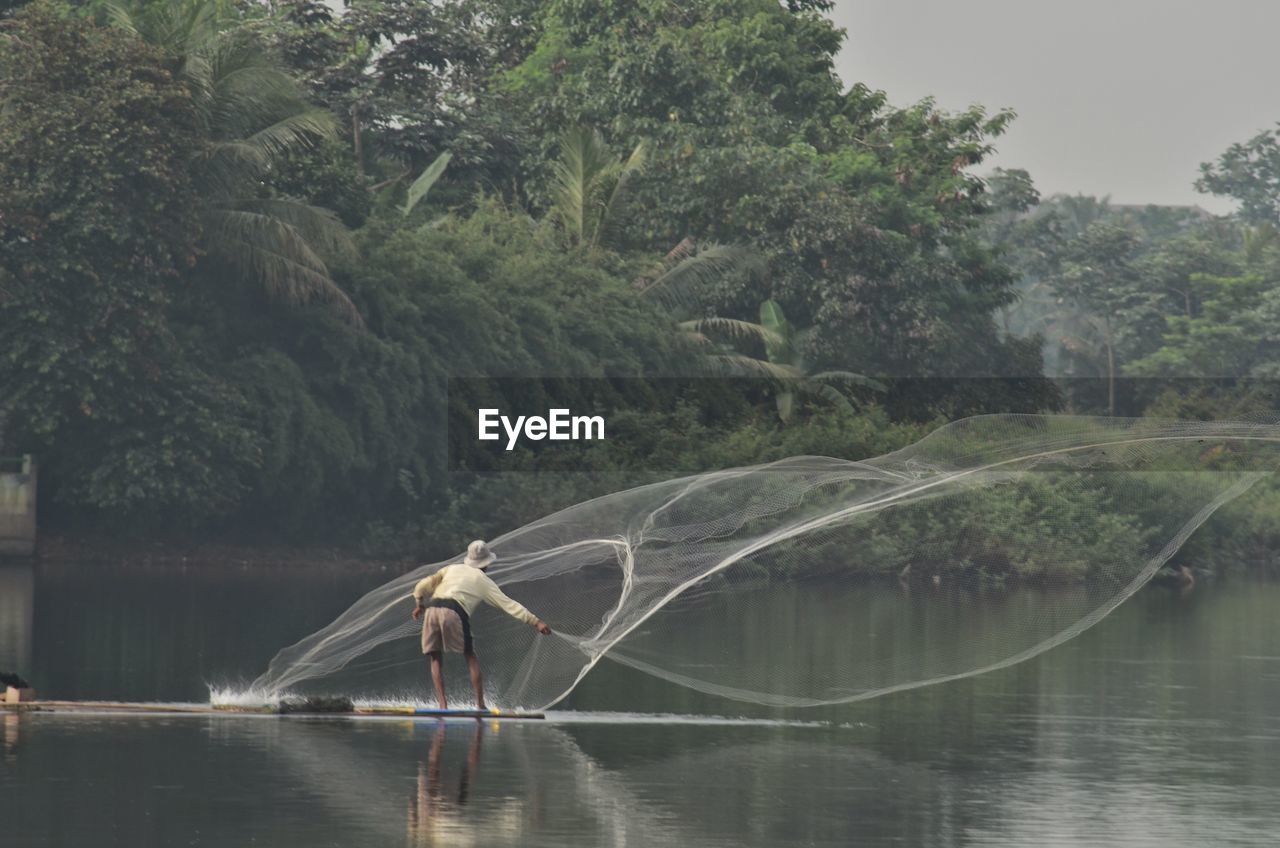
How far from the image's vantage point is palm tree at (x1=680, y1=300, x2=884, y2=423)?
44281 millimetres

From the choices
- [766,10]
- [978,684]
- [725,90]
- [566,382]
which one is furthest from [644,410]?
[978,684]

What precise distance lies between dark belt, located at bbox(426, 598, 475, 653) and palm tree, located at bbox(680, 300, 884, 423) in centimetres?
2823

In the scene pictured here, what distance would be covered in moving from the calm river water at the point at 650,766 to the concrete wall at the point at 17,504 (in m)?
14.2

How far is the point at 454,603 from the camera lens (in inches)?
622

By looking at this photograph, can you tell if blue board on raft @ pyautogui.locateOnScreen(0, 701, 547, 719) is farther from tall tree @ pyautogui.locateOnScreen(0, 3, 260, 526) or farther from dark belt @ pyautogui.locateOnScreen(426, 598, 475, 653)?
tall tree @ pyautogui.locateOnScreen(0, 3, 260, 526)

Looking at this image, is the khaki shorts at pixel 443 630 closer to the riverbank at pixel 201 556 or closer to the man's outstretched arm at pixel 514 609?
the man's outstretched arm at pixel 514 609

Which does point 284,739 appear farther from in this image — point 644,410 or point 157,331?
point 644,410

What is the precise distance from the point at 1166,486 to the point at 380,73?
36.7m

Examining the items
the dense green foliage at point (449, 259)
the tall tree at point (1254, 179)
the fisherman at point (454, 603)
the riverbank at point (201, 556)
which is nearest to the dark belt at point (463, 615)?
the fisherman at point (454, 603)

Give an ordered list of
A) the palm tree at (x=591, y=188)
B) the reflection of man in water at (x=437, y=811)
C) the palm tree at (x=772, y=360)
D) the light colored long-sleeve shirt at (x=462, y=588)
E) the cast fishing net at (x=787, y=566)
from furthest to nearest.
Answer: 1. the palm tree at (x=591, y=188)
2. the palm tree at (x=772, y=360)
3. the cast fishing net at (x=787, y=566)
4. the light colored long-sleeve shirt at (x=462, y=588)
5. the reflection of man in water at (x=437, y=811)

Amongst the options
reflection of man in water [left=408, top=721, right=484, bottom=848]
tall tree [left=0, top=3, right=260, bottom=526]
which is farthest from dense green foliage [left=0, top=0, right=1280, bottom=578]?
reflection of man in water [left=408, top=721, right=484, bottom=848]

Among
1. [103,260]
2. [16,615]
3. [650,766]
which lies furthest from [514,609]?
[103,260]

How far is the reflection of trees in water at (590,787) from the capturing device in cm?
1186

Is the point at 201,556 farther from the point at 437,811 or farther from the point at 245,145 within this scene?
the point at 437,811
